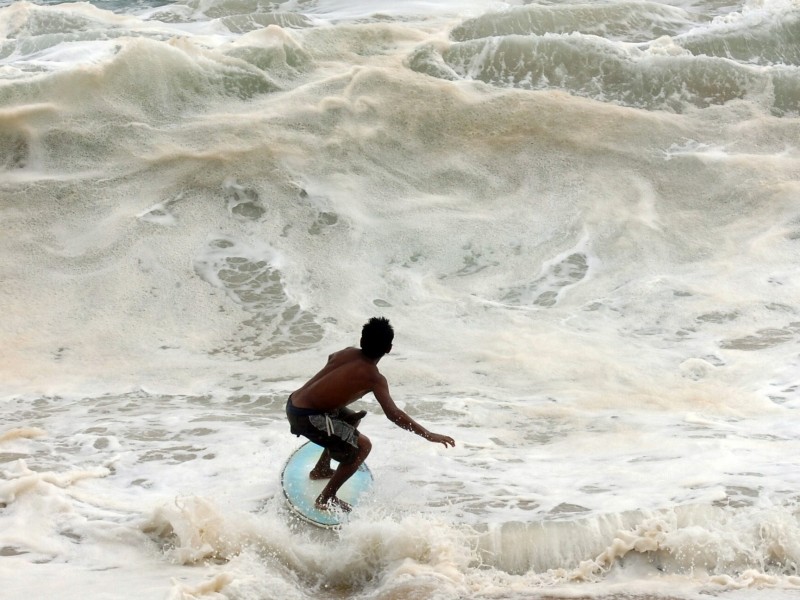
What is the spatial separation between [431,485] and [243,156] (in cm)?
539

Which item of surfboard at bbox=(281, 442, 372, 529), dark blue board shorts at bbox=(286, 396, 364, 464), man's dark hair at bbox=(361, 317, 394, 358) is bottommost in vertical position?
surfboard at bbox=(281, 442, 372, 529)

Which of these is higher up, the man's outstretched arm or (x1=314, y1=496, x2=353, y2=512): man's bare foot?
the man's outstretched arm

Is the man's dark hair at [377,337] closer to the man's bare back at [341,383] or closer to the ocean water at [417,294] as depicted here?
the man's bare back at [341,383]

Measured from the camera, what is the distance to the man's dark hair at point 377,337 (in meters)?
4.99

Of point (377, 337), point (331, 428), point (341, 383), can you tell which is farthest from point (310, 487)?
point (377, 337)

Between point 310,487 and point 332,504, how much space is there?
0.74 feet

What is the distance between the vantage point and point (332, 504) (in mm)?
5320

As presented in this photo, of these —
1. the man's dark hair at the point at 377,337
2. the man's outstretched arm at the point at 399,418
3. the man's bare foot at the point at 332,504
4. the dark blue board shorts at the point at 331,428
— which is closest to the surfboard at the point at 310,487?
the man's bare foot at the point at 332,504

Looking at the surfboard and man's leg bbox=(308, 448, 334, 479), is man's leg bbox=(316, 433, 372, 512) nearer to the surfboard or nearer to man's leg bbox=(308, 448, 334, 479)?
the surfboard

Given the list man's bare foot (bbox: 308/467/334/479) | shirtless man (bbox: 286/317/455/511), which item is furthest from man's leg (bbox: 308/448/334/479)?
shirtless man (bbox: 286/317/455/511)

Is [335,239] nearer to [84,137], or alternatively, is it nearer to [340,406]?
[84,137]

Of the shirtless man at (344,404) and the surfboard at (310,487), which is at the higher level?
the shirtless man at (344,404)

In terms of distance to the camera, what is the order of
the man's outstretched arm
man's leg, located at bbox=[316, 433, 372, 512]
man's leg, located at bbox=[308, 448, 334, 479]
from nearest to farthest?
the man's outstretched arm < man's leg, located at bbox=[316, 433, 372, 512] < man's leg, located at bbox=[308, 448, 334, 479]

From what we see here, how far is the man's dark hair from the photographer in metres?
4.99
